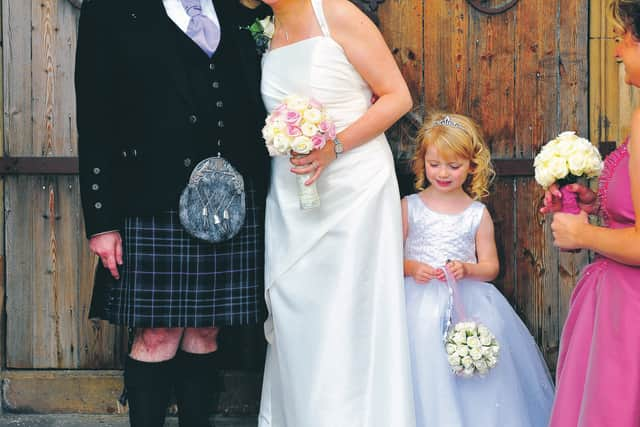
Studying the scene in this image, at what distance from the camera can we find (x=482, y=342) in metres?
2.87

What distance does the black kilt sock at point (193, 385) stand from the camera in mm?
2938

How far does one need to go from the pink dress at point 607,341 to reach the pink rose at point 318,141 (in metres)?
0.85

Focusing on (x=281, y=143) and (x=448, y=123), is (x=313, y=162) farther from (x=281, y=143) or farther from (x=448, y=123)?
(x=448, y=123)

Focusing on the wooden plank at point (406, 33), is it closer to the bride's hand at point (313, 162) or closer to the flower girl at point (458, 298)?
the flower girl at point (458, 298)

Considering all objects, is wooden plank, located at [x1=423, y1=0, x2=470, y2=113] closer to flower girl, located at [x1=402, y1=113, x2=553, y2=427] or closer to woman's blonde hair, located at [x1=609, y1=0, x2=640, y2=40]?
flower girl, located at [x1=402, y1=113, x2=553, y2=427]

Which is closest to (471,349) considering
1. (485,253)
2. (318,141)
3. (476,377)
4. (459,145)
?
(476,377)

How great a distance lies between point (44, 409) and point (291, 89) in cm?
174

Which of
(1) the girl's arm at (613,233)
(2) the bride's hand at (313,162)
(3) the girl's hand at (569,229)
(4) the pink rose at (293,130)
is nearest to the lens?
(1) the girl's arm at (613,233)

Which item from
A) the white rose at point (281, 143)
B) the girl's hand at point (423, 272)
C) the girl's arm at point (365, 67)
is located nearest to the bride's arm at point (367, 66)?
the girl's arm at point (365, 67)

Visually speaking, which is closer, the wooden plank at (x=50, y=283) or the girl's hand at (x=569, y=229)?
the girl's hand at (x=569, y=229)

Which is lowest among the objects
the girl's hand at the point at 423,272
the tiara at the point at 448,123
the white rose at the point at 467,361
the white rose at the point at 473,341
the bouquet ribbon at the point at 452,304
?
the white rose at the point at 467,361

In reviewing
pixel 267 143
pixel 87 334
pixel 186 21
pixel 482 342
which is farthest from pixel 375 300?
pixel 87 334

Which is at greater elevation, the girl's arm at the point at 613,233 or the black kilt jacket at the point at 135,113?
the black kilt jacket at the point at 135,113

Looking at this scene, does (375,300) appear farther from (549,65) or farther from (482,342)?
(549,65)
